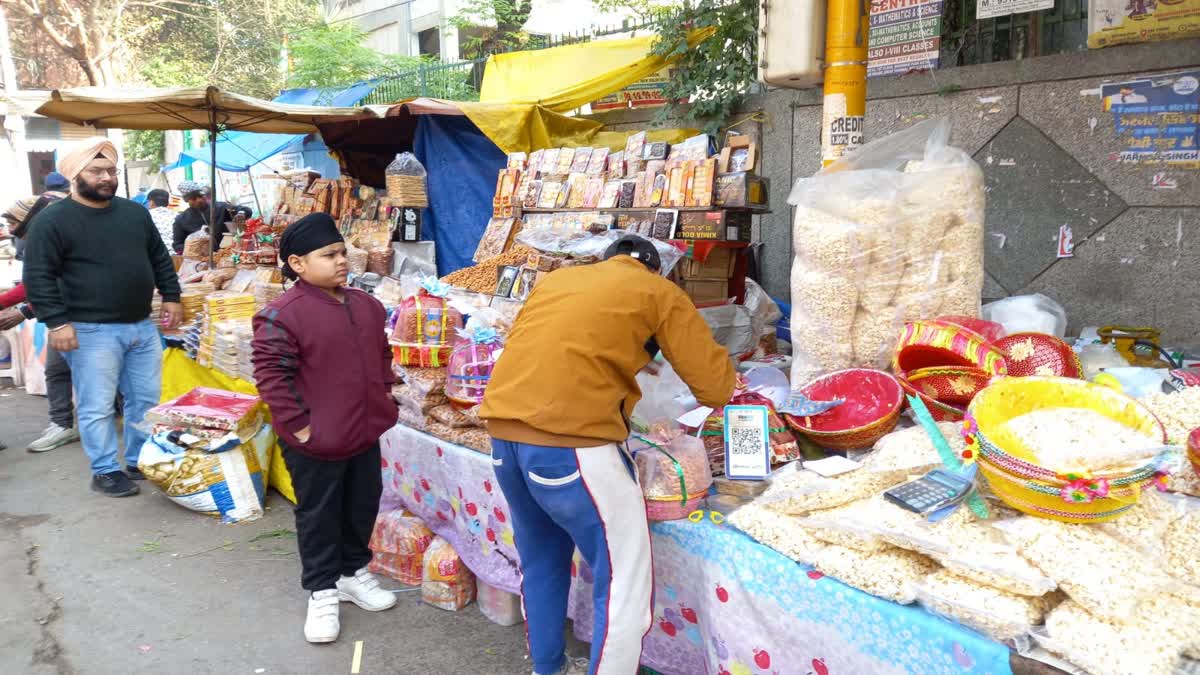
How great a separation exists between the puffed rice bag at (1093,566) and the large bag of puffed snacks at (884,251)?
4.22 feet

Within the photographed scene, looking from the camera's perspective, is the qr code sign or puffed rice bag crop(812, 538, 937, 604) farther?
the qr code sign

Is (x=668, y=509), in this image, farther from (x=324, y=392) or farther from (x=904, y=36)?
(x=904, y=36)

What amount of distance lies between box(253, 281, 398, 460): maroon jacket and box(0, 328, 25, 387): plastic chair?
6.52 m

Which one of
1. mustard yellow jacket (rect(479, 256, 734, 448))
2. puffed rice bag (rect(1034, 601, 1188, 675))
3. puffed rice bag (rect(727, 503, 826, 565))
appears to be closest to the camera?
puffed rice bag (rect(1034, 601, 1188, 675))

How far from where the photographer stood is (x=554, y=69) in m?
8.57

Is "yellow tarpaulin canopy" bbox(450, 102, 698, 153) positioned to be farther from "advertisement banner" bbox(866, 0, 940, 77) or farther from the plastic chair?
the plastic chair

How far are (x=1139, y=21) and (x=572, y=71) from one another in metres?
5.14

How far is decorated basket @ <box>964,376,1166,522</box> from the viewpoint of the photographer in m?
1.83

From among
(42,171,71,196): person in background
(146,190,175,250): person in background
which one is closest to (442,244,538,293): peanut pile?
(42,171,71,196): person in background

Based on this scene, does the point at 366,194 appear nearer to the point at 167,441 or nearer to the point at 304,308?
the point at 167,441

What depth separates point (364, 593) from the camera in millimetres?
3426

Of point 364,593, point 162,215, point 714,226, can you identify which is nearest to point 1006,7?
point 714,226

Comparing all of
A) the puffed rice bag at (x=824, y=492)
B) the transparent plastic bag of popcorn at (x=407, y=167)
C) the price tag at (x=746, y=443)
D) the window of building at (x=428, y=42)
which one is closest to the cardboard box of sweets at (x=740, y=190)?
the price tag at (x=746, y=443)

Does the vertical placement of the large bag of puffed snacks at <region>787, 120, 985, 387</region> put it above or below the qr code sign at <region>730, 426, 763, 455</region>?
above
